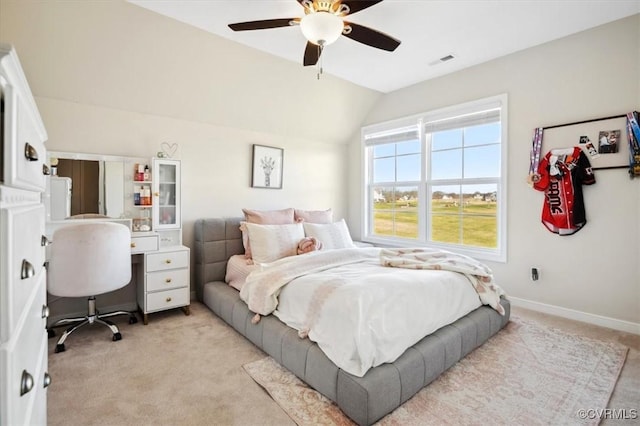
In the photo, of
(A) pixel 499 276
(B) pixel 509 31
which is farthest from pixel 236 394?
(B) pixel 509 31

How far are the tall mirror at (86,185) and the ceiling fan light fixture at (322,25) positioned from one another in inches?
90.8

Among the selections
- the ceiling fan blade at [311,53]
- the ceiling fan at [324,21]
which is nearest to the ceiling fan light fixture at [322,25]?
the ceiling fan at [324,21]

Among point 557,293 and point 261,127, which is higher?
point 261,127

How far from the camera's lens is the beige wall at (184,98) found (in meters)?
2.51

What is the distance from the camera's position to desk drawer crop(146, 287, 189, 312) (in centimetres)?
289

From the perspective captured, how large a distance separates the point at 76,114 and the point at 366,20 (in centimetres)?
278

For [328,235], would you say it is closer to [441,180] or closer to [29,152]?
[441,180]

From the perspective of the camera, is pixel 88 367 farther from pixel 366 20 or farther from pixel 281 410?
pixel 366 20

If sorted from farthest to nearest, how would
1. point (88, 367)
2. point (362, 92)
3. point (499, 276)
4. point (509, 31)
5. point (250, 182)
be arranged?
point (362, 92), point (250, 182), point (499, 276), point (509, 31), point (88, 367)

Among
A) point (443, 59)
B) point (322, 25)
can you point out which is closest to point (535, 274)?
point (443, 59)

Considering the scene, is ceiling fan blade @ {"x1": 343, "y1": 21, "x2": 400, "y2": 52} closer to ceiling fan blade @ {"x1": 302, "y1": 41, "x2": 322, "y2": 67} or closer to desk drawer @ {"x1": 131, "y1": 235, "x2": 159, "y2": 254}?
ceiling fan blade @ {"x1": 302, "y1": 41, "x2": 322, "y2": 67}

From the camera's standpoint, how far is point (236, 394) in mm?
1865

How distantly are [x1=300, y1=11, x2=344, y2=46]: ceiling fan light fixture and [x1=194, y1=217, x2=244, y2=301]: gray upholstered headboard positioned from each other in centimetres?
223

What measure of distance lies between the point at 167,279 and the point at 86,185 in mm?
1170
